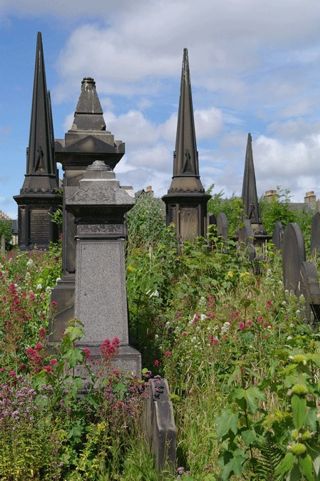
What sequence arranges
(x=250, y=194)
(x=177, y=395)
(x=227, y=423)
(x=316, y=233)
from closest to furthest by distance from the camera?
Answer: (x=227, y=423)
(x=177, y=395)
(x=316, y=233)
(x=250, y=194)

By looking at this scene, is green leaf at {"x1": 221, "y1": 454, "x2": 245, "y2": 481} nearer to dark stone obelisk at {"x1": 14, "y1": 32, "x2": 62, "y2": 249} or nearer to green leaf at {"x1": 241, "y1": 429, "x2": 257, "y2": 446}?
green leaf at {"x1": 241, "y1": 429, "x2": 257, "y2": 446}

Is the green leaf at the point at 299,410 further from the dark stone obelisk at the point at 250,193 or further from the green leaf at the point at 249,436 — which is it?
the dark stone obelisk at the point at 250,193

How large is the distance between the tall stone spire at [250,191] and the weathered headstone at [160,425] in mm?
19726

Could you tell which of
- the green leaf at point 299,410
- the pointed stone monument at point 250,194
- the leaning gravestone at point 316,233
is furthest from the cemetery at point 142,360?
the pointed stone monument at point 250,194

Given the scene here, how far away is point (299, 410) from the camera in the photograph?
2564 mm

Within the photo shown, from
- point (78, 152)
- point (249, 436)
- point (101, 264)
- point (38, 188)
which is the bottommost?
point (249, 436)

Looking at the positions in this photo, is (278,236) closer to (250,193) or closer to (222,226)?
(222,226)

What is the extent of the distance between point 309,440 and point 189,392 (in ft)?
8.77

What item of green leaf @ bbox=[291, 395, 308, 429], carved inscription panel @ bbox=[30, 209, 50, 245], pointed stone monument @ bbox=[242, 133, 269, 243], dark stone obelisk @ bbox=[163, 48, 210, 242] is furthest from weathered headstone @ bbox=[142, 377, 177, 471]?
pointed stone monument @ bbox=[242, 133, 269, 243]

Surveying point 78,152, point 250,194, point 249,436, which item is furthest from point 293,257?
point 250,194

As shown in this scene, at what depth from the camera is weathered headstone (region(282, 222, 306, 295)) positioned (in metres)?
8.17

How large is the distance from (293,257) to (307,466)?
616cm

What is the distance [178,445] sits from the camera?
4391 millimetres

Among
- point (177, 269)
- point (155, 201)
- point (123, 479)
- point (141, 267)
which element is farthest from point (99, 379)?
point (155, 201)
